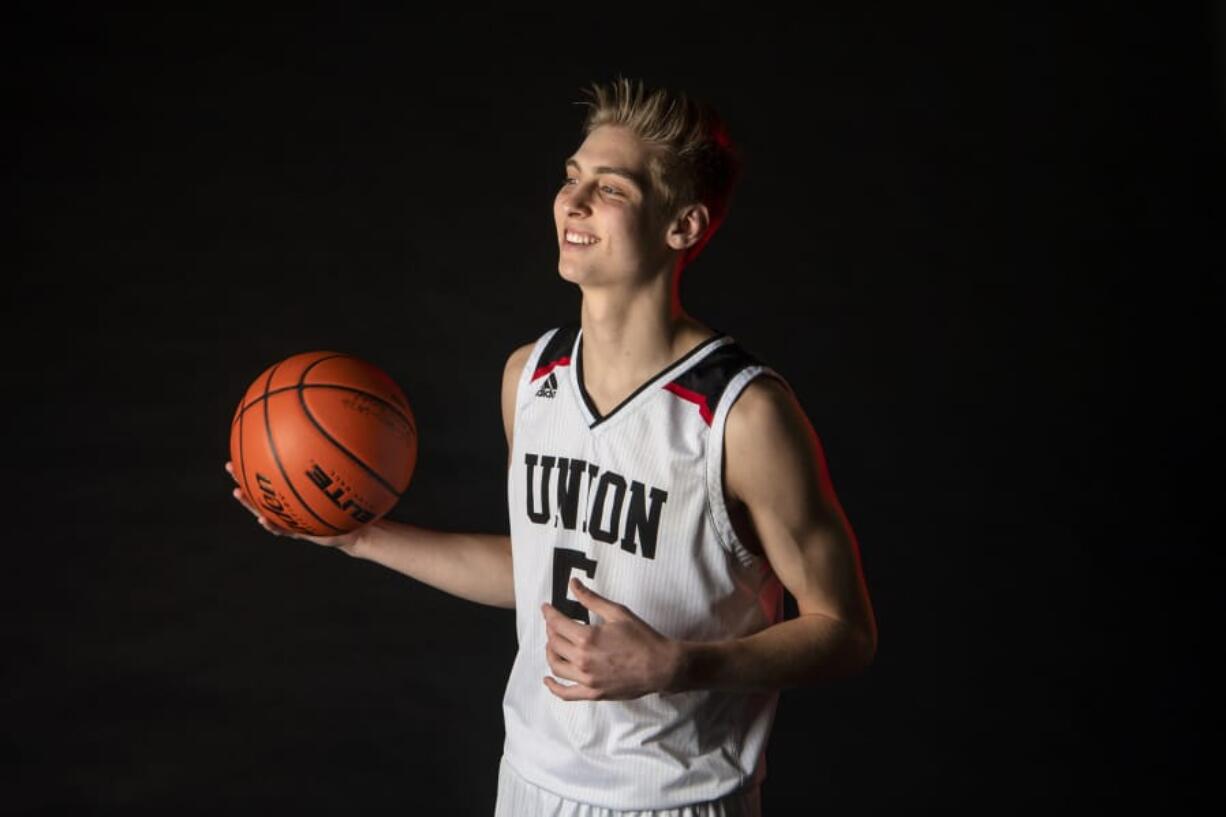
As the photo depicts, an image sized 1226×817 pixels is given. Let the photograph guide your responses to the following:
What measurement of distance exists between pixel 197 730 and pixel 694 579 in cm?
192

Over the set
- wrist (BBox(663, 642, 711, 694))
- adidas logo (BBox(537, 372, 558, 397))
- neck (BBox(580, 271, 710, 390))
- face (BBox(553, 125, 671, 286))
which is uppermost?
face (BBox(553, 125, 671, 286))

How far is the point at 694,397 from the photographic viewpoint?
6.27ft

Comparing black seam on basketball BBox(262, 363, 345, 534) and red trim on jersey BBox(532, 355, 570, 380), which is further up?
red trim on jersey BBox(532, 355, 570, 380)

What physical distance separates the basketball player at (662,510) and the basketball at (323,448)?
0.22 meters

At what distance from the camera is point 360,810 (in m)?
3.42

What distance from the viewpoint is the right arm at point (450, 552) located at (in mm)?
2240

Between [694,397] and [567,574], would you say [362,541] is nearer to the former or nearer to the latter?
[567,574]

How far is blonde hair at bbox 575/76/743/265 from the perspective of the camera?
197 cm

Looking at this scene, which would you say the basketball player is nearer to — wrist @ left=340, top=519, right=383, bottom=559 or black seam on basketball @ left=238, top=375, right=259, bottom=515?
wrist @ left=340, top=519, right=383, bottom=559

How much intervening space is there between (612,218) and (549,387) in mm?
321

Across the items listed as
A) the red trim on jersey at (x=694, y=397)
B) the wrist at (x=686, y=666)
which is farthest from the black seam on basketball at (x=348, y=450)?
the wrist at (x=686, y=666)

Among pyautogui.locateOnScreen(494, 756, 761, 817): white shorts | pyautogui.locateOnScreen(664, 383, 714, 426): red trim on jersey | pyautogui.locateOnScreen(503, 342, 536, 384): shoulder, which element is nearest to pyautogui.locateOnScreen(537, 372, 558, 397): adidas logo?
pyautogui.locateOnScreen(503, 342, 536, 384): shoulder

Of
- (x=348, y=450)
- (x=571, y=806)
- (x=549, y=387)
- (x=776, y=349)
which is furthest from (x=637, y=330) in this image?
(x=776, y=349)

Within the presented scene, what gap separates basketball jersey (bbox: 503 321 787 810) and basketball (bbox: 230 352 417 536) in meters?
0.26
